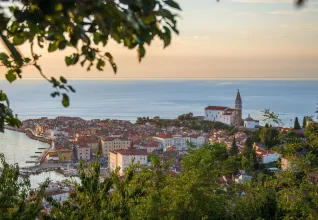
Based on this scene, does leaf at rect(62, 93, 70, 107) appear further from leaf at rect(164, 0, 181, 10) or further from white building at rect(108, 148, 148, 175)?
white building at rect(108, 148, 148, 175)

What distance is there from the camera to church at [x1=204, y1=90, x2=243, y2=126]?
4566 centimetres

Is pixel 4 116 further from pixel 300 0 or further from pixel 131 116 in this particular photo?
pixel 131 116

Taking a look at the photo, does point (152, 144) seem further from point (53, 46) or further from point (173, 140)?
point (53, 46)

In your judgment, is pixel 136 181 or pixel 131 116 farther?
pixel 131 116

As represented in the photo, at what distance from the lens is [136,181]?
13.4 feet

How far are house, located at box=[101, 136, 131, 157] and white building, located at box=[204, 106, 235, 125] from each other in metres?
14.8

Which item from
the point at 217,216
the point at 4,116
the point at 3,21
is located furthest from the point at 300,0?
the point at 217,216

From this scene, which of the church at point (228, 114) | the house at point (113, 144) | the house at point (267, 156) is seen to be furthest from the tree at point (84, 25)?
the church at point (228, 114)

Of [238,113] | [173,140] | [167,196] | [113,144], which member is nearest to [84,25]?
[167,196]

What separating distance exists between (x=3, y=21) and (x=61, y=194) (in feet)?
41.6

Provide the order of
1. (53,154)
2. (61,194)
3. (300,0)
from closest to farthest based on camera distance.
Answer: (300,0)
(61,194)
(53,154)

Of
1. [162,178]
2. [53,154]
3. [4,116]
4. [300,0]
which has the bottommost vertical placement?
[53,154]

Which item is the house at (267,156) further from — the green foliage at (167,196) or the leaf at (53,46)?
the leaf at (53,46)

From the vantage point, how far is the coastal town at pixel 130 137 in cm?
2729
